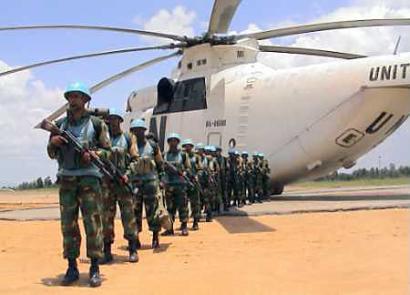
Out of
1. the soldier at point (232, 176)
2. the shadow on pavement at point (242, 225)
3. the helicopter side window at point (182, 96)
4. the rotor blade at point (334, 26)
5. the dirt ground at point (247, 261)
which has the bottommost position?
the dirt ground at point (247, 261)

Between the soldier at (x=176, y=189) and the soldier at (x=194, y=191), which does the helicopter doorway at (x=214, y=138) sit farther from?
the soldier at (x=176, y=189)

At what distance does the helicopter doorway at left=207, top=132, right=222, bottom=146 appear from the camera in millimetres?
17141

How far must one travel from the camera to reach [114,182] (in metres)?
6.86

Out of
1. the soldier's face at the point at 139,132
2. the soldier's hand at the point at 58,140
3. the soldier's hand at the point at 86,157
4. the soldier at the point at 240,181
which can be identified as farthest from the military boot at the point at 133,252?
the soldier at the point at 240,181

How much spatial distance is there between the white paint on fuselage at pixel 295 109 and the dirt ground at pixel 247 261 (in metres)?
4.54

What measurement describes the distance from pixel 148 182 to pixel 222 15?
943cm

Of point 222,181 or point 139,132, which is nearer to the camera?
Result: point 139,132

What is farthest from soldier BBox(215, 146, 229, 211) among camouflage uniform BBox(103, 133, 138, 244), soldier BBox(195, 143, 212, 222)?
camouflage uniform BBox(103, 133, 138, 244)

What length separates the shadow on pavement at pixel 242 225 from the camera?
9.70m

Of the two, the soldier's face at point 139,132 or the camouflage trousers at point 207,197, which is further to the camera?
the camouflage trousers at point 207,197

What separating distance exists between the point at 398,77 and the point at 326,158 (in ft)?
10.1

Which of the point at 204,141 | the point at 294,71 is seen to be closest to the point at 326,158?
the point at 294,71

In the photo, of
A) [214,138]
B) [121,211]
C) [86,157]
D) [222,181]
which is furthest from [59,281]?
[214,138]

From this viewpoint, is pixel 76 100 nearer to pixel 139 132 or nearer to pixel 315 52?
pixel 139 132
